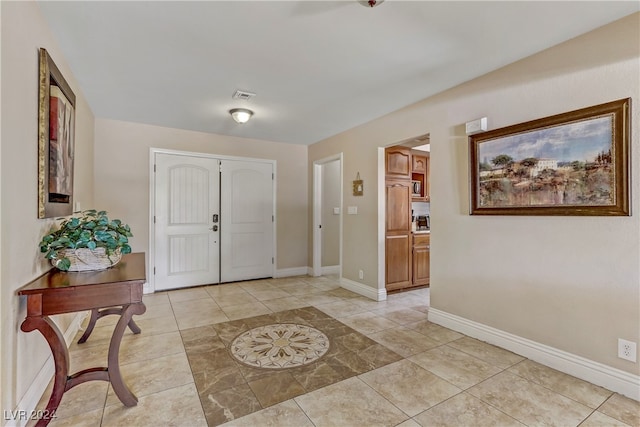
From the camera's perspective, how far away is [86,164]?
11.3ft

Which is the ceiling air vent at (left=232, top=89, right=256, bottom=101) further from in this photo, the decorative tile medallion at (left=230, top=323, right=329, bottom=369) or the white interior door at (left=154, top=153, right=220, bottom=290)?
the decorative tile medallion at (left=230, top=323, right=329, bottom=369)

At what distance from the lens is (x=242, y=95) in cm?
310

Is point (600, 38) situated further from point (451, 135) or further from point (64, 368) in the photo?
point (64, 368)

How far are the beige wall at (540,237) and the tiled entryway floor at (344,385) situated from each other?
35 cm

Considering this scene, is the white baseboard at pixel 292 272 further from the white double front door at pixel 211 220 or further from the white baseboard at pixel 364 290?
the white baseboard at pixel 364 290

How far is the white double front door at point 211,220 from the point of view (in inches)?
170

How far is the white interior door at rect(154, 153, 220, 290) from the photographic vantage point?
4.30 m

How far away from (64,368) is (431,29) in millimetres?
3016

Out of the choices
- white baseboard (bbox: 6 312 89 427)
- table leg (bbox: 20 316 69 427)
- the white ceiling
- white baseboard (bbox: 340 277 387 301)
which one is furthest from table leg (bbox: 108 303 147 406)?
white baseboard (bbox: 340 277 387 301)

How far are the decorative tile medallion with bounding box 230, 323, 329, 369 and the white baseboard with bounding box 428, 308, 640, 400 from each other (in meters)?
1.35

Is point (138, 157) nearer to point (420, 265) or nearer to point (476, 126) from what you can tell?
point (476, 126)

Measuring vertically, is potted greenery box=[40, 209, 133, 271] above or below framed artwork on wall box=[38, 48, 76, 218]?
below

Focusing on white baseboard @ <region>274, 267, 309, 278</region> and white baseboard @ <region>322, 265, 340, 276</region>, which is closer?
white baseboard @ <region>274, 267, 309, 278</region>

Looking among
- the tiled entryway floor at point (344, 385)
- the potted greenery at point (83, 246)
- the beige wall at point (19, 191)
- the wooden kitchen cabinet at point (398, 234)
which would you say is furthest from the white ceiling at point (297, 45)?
the tiled entryway floor at point (344, 385)
